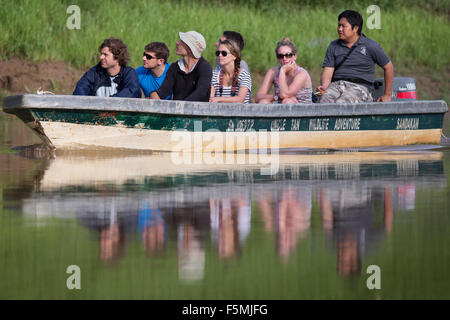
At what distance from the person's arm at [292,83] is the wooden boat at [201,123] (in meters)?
0.23

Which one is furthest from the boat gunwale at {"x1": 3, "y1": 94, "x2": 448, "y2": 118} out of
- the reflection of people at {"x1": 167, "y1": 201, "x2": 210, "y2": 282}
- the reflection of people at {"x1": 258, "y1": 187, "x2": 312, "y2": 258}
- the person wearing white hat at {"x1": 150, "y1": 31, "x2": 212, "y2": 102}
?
the reflection of people at {"x1": 167, "y1": 201, "x2": 210, "y2": 282}

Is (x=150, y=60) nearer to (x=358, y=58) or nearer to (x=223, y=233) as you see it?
(x=358, y=58)

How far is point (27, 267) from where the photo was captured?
16.5ft

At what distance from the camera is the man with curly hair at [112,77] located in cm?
1084

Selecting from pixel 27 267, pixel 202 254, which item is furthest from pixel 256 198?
pixel 27 267

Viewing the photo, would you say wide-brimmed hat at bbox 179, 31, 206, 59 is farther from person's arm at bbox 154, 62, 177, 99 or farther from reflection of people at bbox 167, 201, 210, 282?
reflection of people at bbox 167, 201, 210, 282

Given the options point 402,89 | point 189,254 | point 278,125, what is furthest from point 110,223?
point 402,89

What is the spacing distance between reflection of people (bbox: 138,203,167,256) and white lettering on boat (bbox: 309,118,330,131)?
493 cm

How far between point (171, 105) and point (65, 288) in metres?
5.98

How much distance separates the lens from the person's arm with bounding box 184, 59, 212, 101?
1095 centimetres

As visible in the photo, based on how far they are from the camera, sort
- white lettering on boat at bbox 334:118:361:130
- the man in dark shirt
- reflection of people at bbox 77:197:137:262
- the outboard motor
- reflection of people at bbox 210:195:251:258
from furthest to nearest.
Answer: the outboard motor
white lettering on boat at bbox 334:118:361:130
the man in dark shirt
reflection of people at bbox 210:195:251:258
reflection of people at bbox 77:197:137:262

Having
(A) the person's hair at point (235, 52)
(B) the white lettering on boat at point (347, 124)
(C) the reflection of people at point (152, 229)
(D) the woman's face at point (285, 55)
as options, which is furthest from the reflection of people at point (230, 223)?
(B) the white lettering on boat at point (347, 124)

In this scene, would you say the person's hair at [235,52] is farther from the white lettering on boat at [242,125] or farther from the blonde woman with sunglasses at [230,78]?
the white lettering on boat at [242,125]

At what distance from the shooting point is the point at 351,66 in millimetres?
11719
